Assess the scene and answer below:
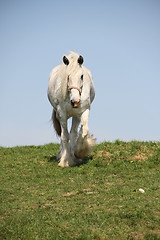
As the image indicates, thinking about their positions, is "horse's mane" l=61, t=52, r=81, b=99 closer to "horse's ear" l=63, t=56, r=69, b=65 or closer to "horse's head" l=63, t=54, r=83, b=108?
"horse's head" l=63, t=54, r=83, b=108

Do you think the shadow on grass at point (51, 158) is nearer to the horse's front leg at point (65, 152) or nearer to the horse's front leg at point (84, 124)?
the horse's front leg at point (65, 152)

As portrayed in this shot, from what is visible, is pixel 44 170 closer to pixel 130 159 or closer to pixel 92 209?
pixel 130 159

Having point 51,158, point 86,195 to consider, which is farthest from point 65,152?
point 86,195

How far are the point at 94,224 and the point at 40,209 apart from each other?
5.48 ft

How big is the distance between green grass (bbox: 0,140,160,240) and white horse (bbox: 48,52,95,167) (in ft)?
1.93

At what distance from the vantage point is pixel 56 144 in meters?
19.5

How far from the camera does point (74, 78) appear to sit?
1291cm

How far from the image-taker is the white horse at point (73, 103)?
12961mm

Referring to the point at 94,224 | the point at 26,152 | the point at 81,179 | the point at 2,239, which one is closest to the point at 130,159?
the point at 81,179

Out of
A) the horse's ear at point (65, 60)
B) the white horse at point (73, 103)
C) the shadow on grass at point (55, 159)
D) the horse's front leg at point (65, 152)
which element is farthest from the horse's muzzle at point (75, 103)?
the shadow on grass at point (55, 159)

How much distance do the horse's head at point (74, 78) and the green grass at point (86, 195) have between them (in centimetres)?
232

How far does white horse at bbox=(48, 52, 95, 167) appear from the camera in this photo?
42.5ft

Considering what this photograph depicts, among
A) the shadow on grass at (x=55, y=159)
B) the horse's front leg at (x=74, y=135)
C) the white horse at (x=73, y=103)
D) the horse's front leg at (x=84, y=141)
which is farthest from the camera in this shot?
the shadow on grass at (x=55, y=159)

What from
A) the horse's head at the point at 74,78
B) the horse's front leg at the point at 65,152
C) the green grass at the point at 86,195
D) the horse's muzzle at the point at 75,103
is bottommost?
the green grass at the point at 86,195
